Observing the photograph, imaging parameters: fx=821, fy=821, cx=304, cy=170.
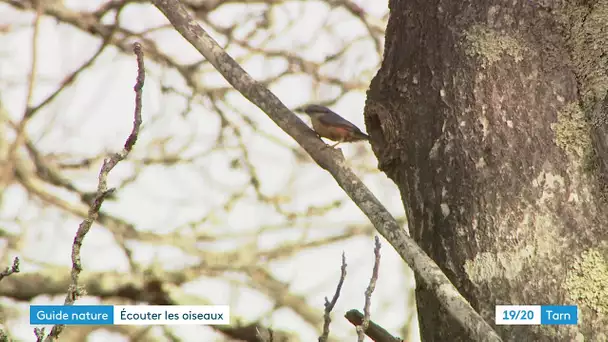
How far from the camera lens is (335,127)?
3.11 metres

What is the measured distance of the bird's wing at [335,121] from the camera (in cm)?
309

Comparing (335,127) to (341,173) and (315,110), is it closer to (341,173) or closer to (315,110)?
(315,110)

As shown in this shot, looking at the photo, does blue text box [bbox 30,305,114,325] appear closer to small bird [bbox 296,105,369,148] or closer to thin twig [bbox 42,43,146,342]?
small bird [bbox 296,105,369,148]

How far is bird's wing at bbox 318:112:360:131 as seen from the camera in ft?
10.1

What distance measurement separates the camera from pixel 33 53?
4.39m

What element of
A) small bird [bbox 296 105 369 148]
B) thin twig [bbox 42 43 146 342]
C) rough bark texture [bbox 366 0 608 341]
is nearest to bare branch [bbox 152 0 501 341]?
rough bark texture [bbox 366 0 608 341]

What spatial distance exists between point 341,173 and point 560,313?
0.64 m

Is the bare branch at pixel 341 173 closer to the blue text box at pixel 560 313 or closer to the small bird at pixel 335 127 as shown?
the blue text box at pixel 560 313

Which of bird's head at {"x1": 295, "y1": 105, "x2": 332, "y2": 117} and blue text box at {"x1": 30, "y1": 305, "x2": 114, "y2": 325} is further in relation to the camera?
bird's head at {"x1": 295, "y1": 105, "x2": 332, "y2": 117}

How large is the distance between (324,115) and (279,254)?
8.81 ft

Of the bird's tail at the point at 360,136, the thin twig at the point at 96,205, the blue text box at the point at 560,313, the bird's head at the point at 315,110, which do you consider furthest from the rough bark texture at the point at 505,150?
the bird's head at the point at 315,110

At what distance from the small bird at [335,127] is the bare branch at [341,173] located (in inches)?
30.3

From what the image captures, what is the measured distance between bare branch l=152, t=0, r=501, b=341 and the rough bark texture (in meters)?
0.10

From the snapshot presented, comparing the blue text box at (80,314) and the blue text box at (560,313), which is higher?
the blue text box at (80,314)
